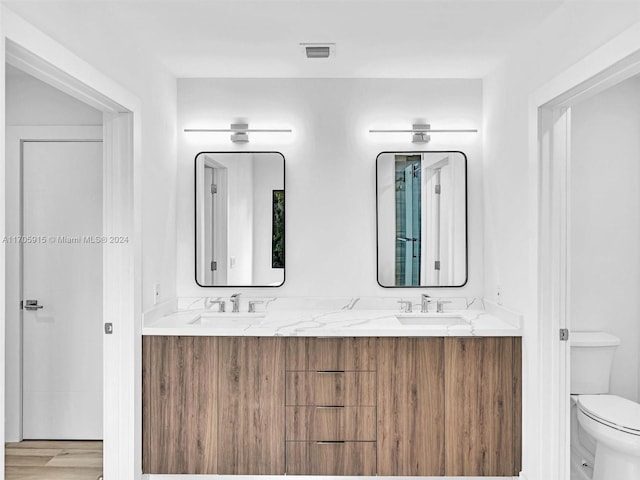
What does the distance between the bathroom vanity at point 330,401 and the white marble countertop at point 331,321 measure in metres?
0.02

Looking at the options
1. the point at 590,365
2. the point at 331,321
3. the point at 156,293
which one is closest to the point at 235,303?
the point at 156,293

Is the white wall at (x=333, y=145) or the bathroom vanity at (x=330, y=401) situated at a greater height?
the white wall at (x=333, y=145)

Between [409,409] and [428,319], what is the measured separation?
2.16 feet

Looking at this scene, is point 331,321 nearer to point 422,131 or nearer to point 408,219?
point 408,219

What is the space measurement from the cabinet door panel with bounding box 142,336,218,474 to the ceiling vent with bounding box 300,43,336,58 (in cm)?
172

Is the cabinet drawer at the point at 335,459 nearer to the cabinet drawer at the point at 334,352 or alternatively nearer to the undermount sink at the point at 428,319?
the cabinet drawer at the point at 334,352

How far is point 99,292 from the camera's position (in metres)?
3.41

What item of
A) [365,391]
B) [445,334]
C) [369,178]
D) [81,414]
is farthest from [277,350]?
[81,414]

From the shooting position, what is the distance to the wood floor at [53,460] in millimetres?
2955

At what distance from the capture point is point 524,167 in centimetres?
275

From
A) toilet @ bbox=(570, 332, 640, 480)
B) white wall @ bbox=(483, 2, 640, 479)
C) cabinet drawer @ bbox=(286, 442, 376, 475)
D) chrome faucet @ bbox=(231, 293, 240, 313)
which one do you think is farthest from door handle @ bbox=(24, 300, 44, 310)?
toilet @ bbox=(570, 332, 640, 480)

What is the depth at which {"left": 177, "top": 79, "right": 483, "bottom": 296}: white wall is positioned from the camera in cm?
346

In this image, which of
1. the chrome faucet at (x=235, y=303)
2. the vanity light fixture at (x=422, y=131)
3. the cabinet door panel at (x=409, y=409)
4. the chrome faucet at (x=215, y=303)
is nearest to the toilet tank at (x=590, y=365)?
the cabinet door panel at (x=409, y=409)

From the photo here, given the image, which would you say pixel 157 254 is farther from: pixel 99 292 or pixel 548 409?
pixel 548 409
